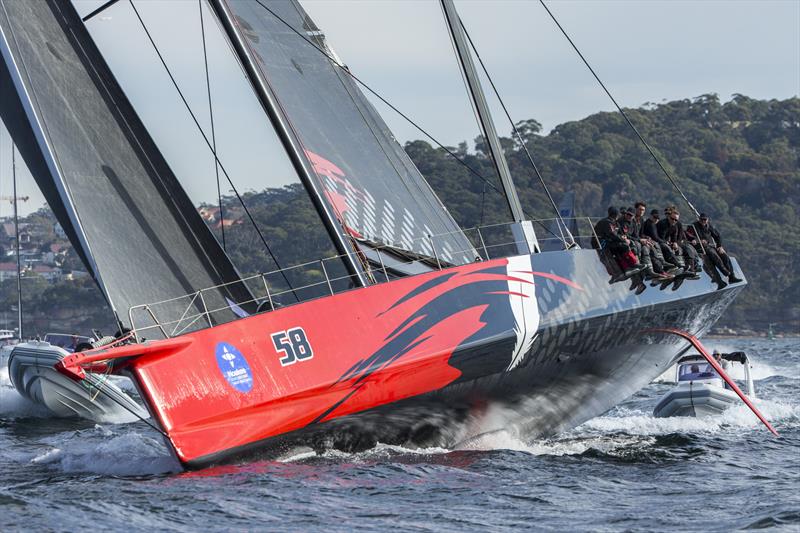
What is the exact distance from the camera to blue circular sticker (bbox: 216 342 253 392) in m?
8.41

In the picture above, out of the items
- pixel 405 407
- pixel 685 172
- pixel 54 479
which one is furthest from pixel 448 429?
pixel 685 172

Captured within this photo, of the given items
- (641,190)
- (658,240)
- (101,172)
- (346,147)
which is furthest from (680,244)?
(641,190)

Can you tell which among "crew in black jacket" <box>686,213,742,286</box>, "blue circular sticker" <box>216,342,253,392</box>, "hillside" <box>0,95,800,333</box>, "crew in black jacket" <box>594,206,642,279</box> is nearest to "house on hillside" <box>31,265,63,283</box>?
"hillside" <box>0,95,800,333</box>

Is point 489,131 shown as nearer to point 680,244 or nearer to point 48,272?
point 680,244

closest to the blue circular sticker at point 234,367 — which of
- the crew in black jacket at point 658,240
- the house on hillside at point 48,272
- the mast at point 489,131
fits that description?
the mast at point 489,131

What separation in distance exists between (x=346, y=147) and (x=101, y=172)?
98.2 inches

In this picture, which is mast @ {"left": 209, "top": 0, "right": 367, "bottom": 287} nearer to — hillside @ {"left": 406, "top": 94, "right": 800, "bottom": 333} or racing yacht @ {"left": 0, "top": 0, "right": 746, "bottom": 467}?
racing yacht @ {"left": 0, "top": 0, "right": 746, "bottom": 467}

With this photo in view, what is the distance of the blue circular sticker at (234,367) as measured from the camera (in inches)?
331

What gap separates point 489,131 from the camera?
10.5 m

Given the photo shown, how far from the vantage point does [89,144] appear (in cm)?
1017

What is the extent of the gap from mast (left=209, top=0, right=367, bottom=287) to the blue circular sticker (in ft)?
5.96

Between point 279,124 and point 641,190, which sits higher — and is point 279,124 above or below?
below

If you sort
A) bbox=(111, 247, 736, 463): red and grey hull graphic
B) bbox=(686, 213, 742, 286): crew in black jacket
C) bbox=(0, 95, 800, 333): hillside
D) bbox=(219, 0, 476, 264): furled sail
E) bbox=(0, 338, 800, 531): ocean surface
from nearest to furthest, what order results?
bbox=(0, 338, 800, 531): ocean surface
bbox=(111, 247, 736, 463): red and grey hull graphic
bbox=(219, 0, 476, 264): furled sail
bbox=(686, 213, 742, 286): crew in black jacket
bbox=(0, 95, 800, 333): hillside

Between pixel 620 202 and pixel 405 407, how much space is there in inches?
2855
